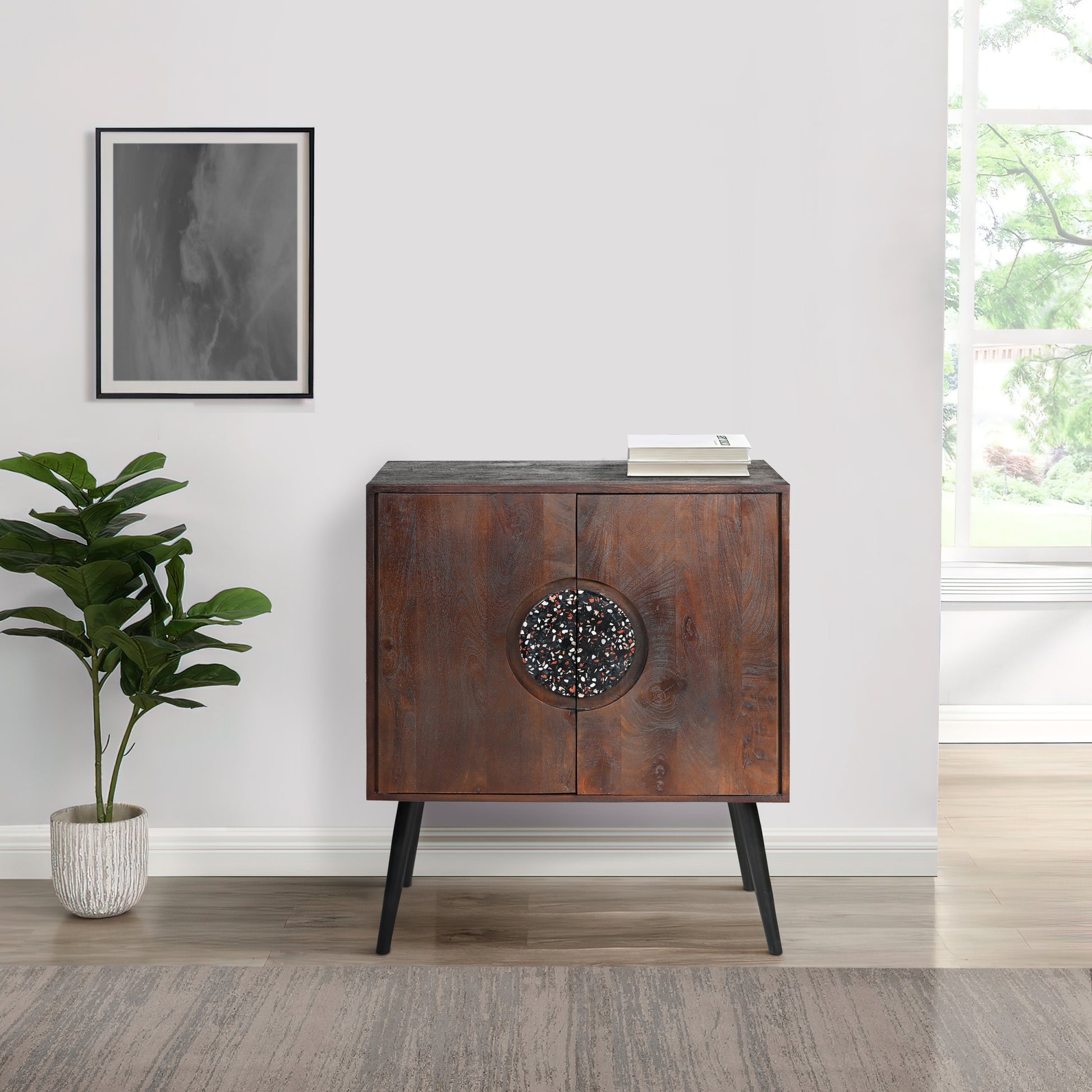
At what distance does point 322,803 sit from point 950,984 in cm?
155

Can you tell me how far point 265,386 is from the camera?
2.65 metres

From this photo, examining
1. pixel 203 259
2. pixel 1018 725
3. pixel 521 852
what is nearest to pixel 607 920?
pixel 521 852

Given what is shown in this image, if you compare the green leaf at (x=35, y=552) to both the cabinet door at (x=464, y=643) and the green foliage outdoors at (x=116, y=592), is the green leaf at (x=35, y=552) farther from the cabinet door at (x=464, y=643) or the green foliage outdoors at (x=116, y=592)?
the cabinet door at (x=464, y=643)

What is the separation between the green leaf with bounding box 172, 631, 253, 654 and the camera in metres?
2.34

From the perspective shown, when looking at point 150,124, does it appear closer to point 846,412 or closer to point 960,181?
point 846,412

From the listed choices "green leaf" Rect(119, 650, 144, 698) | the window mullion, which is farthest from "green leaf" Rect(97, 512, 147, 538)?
the window mullion

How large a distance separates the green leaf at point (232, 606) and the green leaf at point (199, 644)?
0.15 ft

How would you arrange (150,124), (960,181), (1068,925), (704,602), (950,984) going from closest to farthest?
1. (950,984)
2. (704,602)
3. (1068,925)
4. (150,124)
5. (960,181)

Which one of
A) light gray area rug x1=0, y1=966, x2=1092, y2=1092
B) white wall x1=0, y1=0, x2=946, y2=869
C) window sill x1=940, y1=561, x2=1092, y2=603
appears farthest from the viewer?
window sill x1=940, y1=561, x2=1092, y2=603

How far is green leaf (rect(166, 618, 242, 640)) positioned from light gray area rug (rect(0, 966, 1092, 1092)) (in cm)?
82

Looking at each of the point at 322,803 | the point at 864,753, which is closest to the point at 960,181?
the point at 864,753

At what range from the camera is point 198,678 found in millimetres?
2412

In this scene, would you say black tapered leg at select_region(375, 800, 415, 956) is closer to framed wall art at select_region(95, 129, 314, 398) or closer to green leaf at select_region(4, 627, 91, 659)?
green leaf at select_region(4, 627, 91, 659)

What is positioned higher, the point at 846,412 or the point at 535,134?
the point at 535,134
